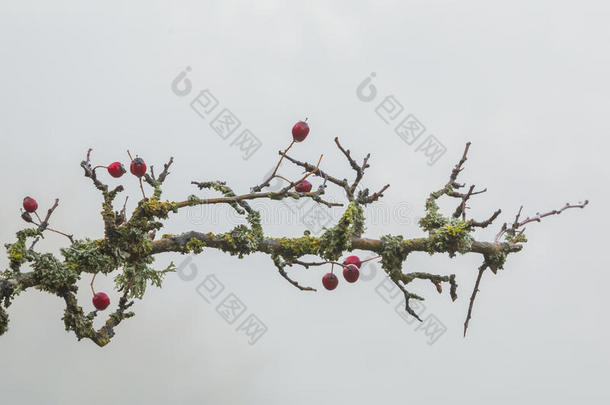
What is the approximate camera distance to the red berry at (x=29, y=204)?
12.7ft

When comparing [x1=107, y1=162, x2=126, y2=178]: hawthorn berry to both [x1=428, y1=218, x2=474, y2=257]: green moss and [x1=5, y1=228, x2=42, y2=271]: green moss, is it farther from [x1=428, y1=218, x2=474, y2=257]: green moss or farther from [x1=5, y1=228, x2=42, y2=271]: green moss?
[x1=428, y1=218, x2=474, y2=257]: green moss

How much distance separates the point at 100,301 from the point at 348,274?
173cm

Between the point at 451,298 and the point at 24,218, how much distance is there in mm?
3177

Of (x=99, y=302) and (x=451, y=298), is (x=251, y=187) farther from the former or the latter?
(x=451, y=298)

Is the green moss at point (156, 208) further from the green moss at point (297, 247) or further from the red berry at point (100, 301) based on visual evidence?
the green moss at point (297, 247)

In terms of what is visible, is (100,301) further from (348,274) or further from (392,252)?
(392,252)

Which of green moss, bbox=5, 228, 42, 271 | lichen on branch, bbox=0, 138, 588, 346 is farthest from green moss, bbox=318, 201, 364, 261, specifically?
green moss, bbox=5, 228, 42, 271

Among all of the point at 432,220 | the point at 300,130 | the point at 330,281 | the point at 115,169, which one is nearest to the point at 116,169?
the point at 115,169

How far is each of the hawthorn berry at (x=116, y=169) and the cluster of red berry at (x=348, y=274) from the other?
64.1 inches

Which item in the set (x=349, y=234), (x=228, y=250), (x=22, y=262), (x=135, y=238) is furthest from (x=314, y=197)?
(x=22, y=262)

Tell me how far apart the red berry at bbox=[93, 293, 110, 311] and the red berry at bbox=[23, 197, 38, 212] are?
78 cm

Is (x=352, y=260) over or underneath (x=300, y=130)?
underneath

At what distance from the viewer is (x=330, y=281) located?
409cm

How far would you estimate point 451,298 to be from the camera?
4180mm
